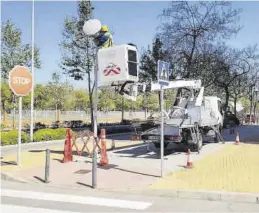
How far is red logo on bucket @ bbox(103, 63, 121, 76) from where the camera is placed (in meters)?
10.8

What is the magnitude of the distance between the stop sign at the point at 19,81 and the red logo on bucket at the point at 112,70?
121 inches

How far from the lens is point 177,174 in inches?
420

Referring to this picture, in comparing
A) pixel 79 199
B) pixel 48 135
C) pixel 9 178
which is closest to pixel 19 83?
pixel 9 178

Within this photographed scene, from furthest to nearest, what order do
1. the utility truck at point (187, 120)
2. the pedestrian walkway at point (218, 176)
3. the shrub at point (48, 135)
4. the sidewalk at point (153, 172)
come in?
the shrub at point (48, 135) → the utility truck at point (187, 120) → the sidewalk at point (153, 172) → the pedestrian walkway at point (218, 176)

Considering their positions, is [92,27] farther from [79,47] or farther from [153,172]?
[79,47]

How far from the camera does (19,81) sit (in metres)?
12.7

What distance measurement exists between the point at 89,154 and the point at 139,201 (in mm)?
7029

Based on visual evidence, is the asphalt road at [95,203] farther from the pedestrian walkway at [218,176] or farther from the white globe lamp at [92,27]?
the white globe lamp at [92,27]

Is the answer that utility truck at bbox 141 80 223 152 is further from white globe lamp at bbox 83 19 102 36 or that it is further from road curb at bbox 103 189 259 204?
road curb at bbox 103 189 259 204

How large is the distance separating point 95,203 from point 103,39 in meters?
4.64

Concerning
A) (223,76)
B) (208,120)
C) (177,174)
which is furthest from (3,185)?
(223,76)

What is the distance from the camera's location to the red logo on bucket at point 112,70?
1077 cm

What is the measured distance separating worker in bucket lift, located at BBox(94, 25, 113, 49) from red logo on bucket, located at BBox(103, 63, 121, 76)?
22.5 inches

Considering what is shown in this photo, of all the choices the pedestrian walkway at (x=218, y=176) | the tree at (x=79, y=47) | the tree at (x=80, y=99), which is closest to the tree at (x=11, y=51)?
the tree at (x=79, y=47)
